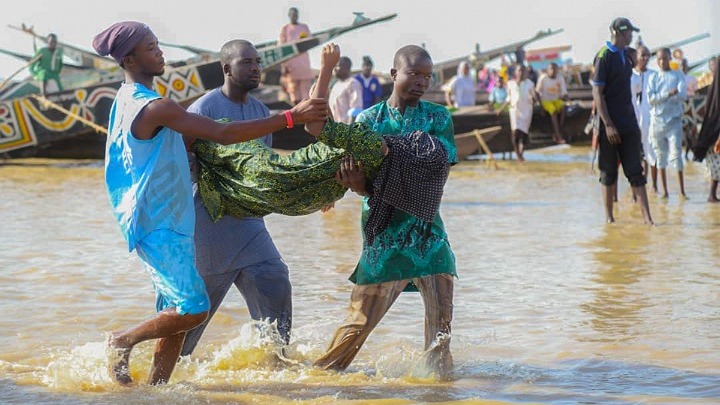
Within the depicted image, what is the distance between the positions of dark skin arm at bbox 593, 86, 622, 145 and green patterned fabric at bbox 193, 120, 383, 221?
18.9 ft

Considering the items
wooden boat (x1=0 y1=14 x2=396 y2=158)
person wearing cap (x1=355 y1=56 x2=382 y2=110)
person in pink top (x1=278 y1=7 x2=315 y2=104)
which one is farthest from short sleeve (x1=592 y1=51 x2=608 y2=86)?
person in pink top (x1=278 y1=7 x2=315 y2=104)

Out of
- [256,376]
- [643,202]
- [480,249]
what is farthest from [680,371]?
[643,202]

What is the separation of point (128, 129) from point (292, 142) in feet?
52.0

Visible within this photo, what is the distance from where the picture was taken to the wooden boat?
1942cm

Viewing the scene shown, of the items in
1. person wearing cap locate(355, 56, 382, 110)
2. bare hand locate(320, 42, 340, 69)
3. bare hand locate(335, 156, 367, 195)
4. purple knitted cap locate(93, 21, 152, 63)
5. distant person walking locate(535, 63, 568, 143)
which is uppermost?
purple knitted cap locate(93, 21, 152, 63)

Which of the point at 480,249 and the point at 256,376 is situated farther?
the point at 480,249

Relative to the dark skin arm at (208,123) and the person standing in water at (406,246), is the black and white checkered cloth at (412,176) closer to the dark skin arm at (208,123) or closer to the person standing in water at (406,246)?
the person standing in water at (406,246)

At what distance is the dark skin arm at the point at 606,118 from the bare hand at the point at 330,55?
5.99 metres


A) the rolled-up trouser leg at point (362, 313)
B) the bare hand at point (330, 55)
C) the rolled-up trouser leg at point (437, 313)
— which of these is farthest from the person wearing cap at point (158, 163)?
the rolled-up trouser leg at point (437, 313)

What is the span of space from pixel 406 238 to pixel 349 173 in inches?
16.6

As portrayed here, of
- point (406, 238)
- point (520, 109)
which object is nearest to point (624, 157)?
point (406, 238)

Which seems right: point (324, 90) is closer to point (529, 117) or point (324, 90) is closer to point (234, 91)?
point (234, 91)

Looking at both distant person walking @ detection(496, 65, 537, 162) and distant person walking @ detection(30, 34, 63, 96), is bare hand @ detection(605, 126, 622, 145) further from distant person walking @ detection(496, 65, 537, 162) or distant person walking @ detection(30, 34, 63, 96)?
distant person walking @ detection(30, 34, 63, 96)

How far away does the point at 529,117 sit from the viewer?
2059 cm
